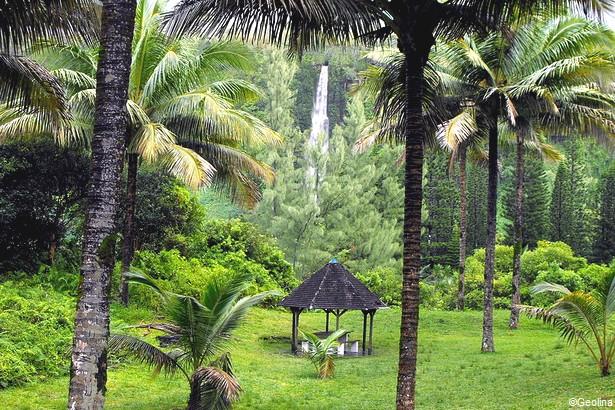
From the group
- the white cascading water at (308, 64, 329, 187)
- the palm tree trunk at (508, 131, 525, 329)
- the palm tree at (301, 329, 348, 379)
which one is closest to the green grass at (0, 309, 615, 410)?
the palm tree at (301, 329, 348, 379)

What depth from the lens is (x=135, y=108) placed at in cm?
1684

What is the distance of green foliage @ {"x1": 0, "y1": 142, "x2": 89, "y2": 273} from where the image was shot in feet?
64.2

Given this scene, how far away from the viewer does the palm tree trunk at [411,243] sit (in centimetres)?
850

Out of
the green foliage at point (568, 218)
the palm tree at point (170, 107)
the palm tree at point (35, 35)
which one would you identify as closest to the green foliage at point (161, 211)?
the palm tree at point (170, 107)

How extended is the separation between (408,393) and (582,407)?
331 centimetres

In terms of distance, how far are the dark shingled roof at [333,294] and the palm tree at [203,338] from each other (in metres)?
8.22

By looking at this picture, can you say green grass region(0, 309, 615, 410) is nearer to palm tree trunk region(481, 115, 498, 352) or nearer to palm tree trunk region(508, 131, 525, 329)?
palm tree trunk region(481, 115, 498, 352)

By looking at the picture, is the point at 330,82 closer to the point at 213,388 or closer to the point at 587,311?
the point at 587,311

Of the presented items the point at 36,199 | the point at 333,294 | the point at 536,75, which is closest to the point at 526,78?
the point at 536,75

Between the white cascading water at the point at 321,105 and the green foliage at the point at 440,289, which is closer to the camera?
the green foliage at the point at 440,289

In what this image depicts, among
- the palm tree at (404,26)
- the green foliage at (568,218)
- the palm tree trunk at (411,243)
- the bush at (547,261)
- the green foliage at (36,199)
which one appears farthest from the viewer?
the green foliage at (568,218)

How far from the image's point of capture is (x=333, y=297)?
19625 mm

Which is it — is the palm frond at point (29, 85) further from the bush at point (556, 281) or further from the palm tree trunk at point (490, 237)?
the bush at point (556, 281)

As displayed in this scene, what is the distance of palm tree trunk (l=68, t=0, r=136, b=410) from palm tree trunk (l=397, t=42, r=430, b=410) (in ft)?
11.1
